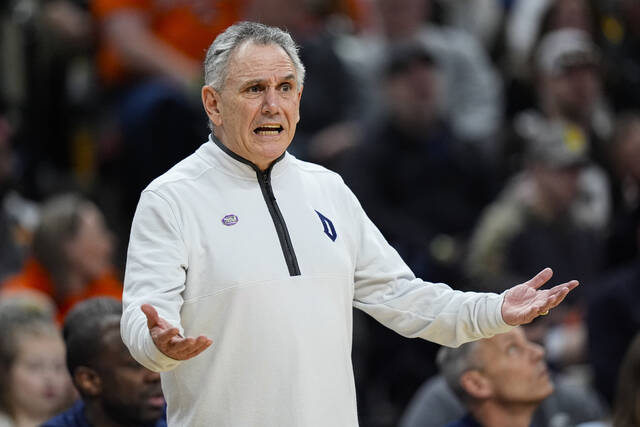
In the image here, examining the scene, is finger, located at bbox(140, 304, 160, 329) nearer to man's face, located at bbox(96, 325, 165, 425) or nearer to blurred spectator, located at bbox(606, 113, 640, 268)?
man's face, located at bbox(96, 325, 165, 425)

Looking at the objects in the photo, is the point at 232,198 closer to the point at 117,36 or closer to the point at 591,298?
the point at 591,298

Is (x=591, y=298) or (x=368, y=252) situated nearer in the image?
(x=368, y=252)

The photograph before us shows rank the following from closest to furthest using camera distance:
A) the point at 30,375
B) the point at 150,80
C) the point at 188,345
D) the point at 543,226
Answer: the point at 188,345 < the point at 30,375 < the point at 543,226 < the point at 150,80

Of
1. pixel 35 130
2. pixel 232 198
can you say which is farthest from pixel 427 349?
pixel 232 198

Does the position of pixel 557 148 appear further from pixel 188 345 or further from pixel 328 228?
pixel 188 345

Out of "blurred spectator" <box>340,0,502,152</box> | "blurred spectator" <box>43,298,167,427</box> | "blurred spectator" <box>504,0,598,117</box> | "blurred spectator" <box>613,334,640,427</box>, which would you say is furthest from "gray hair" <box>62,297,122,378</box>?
"blurred spectator" <box>504,0,598,117</box>

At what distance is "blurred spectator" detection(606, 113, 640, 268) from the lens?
23.2ft

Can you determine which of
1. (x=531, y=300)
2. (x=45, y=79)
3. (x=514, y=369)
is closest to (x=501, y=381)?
(x=514, y=369)

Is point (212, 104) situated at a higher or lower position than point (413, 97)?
higher

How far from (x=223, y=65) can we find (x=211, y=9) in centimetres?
459

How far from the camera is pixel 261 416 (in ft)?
10.3

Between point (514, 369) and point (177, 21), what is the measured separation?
4.23 m

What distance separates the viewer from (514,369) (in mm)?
4418

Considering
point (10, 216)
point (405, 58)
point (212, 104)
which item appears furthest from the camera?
point (405, 58)
